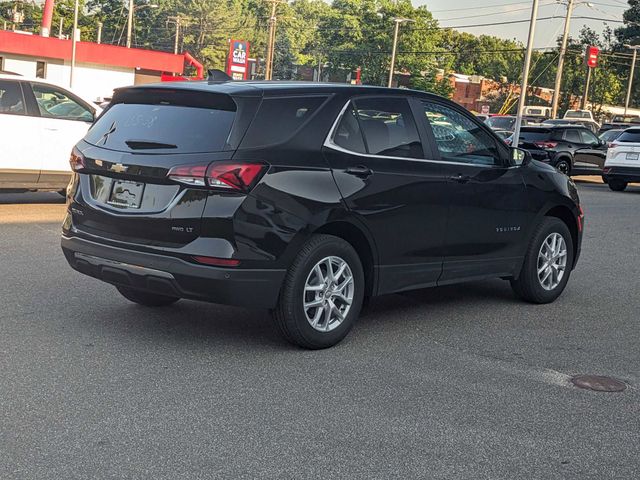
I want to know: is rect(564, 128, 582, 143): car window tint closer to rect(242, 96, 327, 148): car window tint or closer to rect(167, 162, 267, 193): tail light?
rect(242, 96, 327, 148): car window tint

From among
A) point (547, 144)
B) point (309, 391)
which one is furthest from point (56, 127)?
point (547, 144)

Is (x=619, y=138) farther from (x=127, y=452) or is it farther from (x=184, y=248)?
(x=127, y=452)

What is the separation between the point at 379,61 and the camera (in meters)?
112

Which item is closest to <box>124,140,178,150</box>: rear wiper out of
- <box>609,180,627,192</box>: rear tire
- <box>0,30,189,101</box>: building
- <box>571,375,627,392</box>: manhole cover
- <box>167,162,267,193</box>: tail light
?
<box>167,162,267,193</box>: tail light

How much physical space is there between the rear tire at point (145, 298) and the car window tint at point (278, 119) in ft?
6.09

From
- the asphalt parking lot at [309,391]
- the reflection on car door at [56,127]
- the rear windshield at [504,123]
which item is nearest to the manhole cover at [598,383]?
the asphalt parking lot at [309,391]

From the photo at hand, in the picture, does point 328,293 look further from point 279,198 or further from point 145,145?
point 145,145

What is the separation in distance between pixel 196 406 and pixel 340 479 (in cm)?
114

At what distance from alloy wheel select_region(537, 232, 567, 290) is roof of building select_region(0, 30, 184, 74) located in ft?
158

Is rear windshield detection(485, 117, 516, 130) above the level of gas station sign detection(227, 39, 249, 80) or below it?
below

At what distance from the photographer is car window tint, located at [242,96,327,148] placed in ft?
18.7

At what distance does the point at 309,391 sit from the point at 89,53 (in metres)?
52.6

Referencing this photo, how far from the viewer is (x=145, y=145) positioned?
19.2 ft

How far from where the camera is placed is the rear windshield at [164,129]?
18.6 ft
